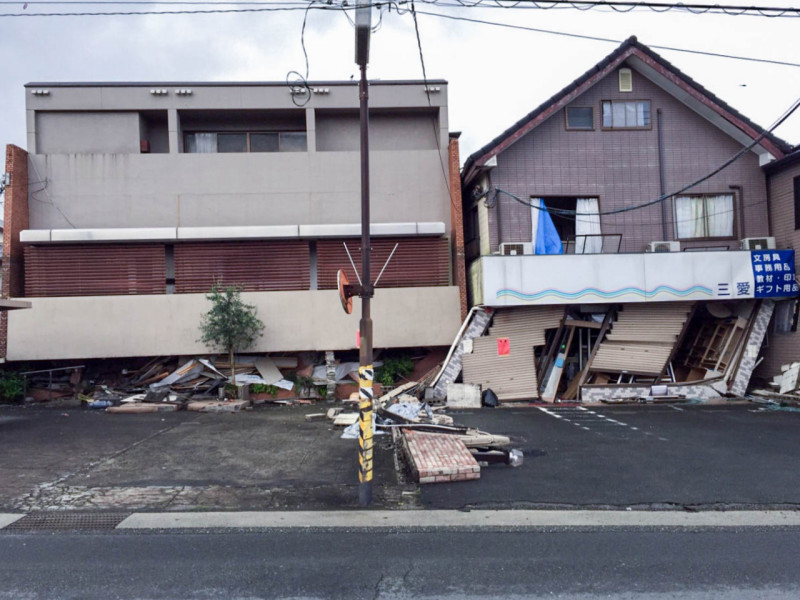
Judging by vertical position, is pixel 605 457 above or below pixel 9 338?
below

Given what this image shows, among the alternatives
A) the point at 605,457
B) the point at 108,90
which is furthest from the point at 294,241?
the point at 605,457

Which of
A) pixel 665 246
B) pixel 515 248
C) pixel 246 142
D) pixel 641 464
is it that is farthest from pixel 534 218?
pixel 246 142

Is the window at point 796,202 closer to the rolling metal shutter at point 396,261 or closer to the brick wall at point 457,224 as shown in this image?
the brick wall at point 457,224

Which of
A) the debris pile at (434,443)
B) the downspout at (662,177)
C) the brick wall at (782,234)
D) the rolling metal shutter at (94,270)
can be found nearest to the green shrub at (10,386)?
the rolling metal shutter at (94,270)

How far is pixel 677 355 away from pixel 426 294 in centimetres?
825

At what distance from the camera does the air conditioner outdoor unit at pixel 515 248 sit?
50.8ft

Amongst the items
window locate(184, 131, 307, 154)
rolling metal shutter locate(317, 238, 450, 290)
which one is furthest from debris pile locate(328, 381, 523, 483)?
window locate(184, 131, 307, 154)

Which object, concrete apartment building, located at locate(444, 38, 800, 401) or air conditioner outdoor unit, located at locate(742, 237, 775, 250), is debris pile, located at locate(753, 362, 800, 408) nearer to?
concrete apartment building, located at locate(444, 38, 800, 401)

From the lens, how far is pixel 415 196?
17484mm

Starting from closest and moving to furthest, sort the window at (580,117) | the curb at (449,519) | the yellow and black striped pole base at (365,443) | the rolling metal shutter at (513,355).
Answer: the curb at (449,519) < the yellow and black striped pole base at (365,443) < the rolling metal shutter at (513,355) < the window at (580,117)

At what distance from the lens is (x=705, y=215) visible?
54.7ft

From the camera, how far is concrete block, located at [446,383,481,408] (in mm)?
15102

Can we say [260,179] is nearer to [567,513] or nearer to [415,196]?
[415,196]

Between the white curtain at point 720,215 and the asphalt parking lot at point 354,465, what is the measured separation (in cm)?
589
